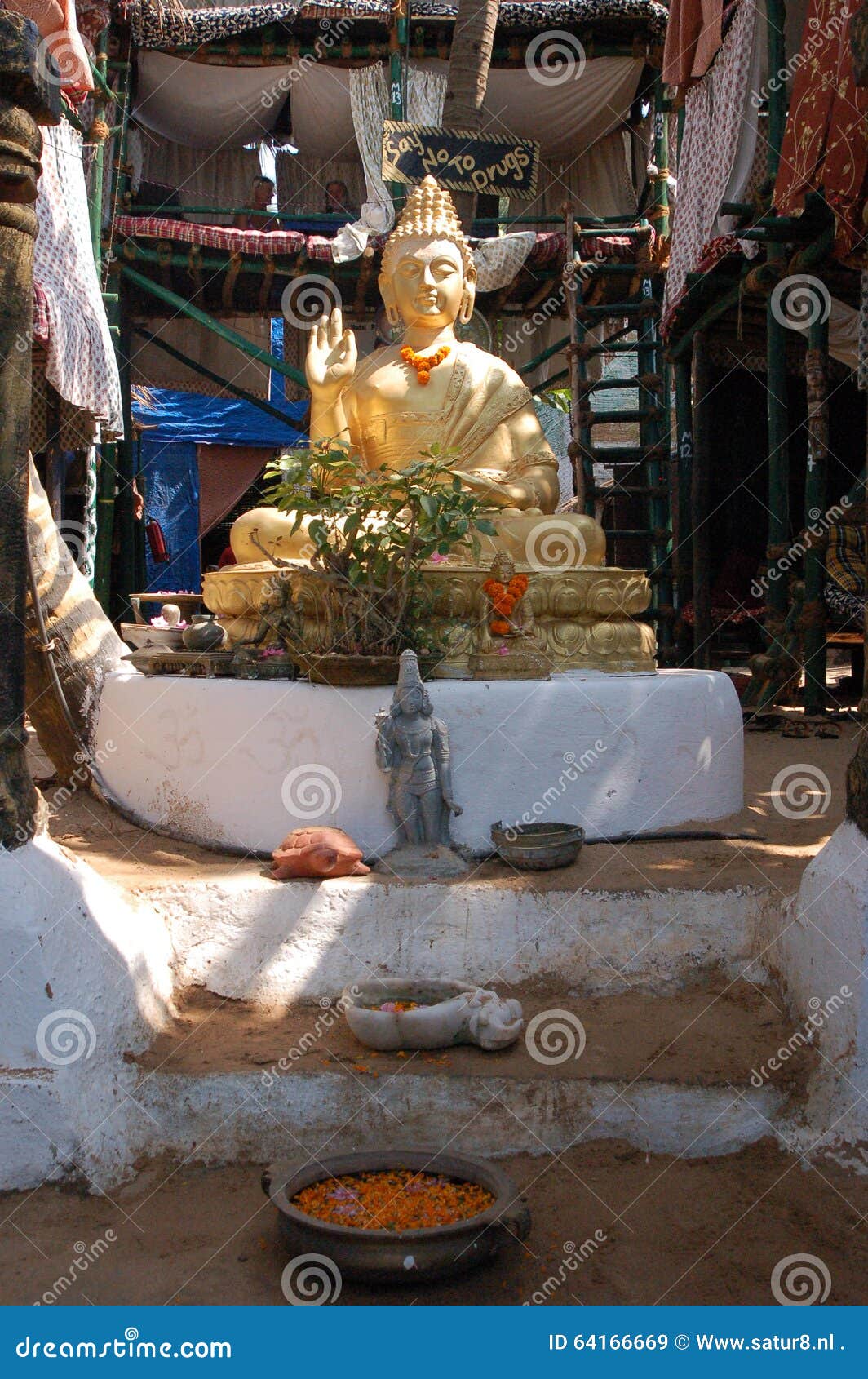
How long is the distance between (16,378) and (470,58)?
252 inches

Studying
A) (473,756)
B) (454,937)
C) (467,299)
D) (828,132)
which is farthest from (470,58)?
(454,937)

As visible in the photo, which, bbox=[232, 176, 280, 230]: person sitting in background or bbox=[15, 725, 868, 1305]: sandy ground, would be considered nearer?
bbox=[15, 725, 868, 1305]: sandy ground

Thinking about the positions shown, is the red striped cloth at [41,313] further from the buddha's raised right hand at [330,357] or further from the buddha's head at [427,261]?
the buddha's head at [427,261]

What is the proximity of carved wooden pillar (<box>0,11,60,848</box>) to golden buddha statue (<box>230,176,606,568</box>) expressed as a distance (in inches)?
119

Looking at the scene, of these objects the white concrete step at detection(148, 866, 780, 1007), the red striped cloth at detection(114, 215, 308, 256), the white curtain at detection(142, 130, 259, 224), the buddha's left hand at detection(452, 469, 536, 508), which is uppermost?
the white curtain at detection(142, 130, 259, 224)

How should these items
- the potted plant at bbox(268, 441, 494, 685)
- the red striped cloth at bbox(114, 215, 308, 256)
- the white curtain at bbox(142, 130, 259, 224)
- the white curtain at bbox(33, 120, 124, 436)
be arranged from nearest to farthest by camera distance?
1. the potted plant at bbox(268, 441, 494, 685)
2. the white curtain at bbox(33, 120, 124, 436)
3. the red striped cloth at bbox(114, 215, 308, 256)
4. the white curtain at bbox(142, 130, 259, 224)

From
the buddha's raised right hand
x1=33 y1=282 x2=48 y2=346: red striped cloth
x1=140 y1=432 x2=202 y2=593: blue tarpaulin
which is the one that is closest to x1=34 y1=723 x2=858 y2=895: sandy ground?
the buddha's raised right hand

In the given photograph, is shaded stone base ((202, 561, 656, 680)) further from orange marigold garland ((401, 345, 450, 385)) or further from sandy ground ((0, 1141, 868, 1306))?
sandy ground ((0, 1141, 868, 1306))

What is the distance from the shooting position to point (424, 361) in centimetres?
692

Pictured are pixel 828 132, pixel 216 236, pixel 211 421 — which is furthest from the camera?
pixel 211 421

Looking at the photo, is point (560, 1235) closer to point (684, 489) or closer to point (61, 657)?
point (61, 657)

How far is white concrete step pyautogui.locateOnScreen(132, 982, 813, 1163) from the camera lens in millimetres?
3678

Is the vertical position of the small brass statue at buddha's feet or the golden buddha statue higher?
the golden buddha statue

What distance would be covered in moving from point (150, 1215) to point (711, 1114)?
1.67 metres
